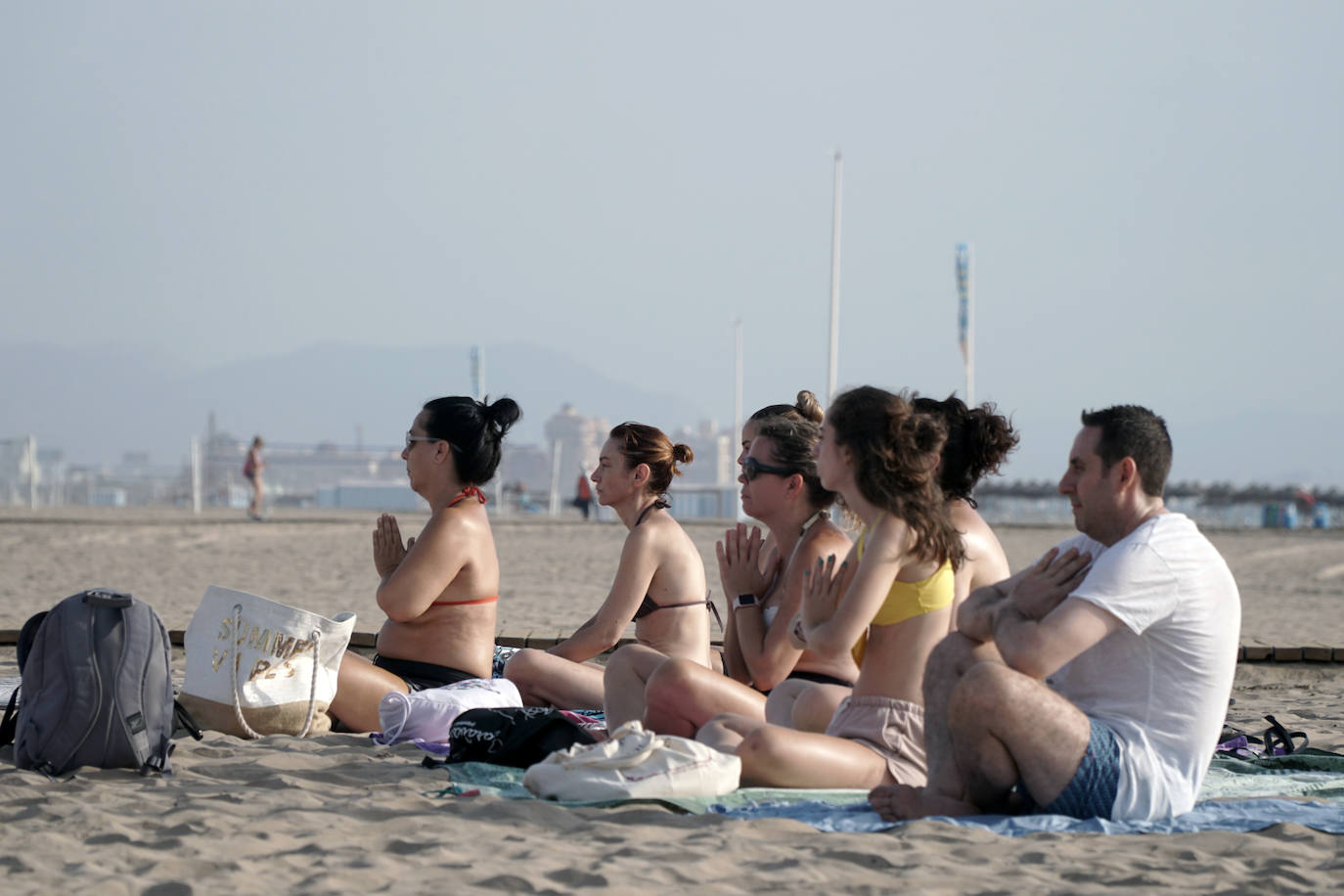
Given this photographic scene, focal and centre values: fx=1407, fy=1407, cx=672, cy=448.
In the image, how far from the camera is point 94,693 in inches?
153

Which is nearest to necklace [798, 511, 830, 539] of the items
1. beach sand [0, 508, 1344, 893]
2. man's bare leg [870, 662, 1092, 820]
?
man's bare leg [870, 662, 1092, 820]

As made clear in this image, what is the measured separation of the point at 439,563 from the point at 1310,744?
3.19 m

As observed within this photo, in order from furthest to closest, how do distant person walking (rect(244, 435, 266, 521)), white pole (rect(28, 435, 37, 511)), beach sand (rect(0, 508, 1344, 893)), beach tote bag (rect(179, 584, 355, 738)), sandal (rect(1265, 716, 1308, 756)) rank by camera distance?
1. white pole (rect(28, 435, 37, 511))
2. distant person walking (rect(244, 435, 266, 521))
3. sandal (rect(1265, 716, 1308, 756))
4. beach tote bag (rect(179, 584, 355, 738))
5. beach sand (rect(0, 508, 1344, 893))

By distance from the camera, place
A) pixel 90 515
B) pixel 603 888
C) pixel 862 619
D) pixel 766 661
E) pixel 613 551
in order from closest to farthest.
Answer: pixel 603 888
pixel 862 619
pixel 766 661
pixel 613 551
pixel 90 515

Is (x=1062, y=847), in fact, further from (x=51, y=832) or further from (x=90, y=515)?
(x=90, y=515)

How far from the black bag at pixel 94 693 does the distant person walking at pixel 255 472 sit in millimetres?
19852

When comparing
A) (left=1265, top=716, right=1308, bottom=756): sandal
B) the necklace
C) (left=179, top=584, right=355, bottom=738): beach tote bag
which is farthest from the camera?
(left=1265, top=716, right=1308, bottom=756): sandal

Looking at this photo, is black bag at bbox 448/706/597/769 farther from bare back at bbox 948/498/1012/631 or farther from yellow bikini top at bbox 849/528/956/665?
bare back at bbox 948/498/1012/631

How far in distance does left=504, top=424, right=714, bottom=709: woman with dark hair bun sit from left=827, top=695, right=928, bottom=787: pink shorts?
3.92 feet

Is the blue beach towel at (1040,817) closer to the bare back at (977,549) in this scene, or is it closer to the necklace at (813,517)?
the bare back at (977,549)

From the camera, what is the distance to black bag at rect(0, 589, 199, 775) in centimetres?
388

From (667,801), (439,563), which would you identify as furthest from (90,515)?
(667,801)

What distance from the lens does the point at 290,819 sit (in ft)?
11.1

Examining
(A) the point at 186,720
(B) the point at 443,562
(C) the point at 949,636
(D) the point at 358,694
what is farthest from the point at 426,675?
(C) the point at 949,636
